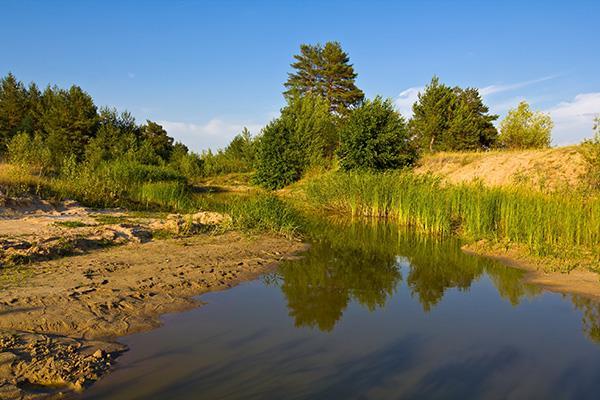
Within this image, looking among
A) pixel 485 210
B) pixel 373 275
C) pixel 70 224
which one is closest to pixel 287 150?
pixel 485 210

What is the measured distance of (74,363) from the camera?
14.6 feet

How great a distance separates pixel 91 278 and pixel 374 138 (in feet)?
80.4

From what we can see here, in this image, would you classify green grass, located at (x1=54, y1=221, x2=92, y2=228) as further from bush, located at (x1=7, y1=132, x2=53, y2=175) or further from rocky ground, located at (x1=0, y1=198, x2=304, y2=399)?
bush, located at (x1=7, y1=132, x2=53, y2=175)

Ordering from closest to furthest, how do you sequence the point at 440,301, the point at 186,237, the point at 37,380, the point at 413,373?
1. the point at 37,380
2. the point at 413,373
3. the point at 440,301
4. the point at 186,237

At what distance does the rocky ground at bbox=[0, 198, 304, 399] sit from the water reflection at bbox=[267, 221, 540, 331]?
1.04 m

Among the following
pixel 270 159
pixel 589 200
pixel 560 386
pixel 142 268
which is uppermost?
pixel 270 159

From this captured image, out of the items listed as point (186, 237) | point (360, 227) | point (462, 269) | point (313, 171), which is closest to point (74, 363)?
point (186, 237)

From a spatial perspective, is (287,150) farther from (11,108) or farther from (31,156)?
(11,108)

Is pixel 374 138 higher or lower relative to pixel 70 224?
higher

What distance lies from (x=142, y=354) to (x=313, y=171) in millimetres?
26089

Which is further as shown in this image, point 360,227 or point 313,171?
point 313,171

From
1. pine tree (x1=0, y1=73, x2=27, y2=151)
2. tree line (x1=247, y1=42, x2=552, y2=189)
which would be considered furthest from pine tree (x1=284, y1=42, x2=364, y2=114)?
pine tree (x1=0, y1=73, x2=27, y2=151)

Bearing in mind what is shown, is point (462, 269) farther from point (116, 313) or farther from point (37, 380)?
point (37, 380)

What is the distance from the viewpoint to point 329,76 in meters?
Answer: 54.3
